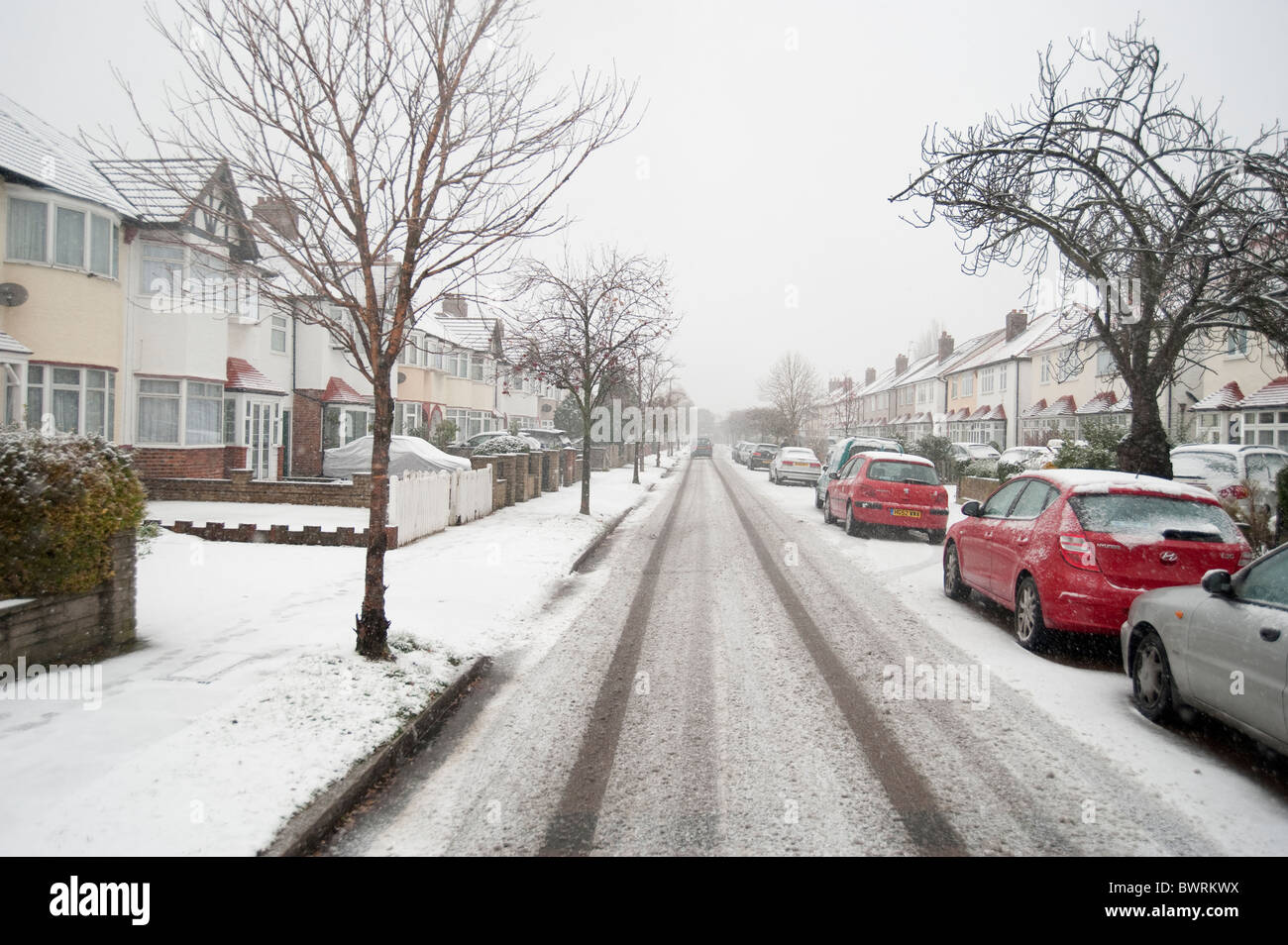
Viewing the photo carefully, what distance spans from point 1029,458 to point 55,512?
24.0 meters

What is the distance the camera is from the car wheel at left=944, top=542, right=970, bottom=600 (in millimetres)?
9484

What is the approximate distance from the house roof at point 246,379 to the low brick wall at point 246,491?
152 inches

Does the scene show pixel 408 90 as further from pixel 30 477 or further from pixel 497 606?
pixel 497 606

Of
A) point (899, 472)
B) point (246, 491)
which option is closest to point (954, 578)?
point (899, 472)

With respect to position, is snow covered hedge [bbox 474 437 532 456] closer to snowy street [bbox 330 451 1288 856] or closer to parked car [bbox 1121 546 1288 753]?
snowy street [bbox 330 451 1288 856]

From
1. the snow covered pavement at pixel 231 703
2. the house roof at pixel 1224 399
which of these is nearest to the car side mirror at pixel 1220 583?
the snow covered pavement at pixel 231 703

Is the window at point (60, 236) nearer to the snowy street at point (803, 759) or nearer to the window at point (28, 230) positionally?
the window at point (28, 230)

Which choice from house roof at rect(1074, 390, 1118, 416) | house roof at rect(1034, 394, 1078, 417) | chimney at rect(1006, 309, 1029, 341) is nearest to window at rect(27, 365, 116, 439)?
house roof at rect(1074, 390, 1118, 416)

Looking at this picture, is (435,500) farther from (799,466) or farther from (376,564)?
(799,466)

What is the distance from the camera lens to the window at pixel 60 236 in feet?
49.4

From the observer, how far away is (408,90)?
6039mm

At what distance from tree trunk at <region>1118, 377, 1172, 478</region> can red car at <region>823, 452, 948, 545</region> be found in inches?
149

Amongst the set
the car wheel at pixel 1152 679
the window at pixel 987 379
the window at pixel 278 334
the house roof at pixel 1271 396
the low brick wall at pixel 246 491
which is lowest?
the car wheel at pixel 1152 679

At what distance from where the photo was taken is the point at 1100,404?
34.1 meters
